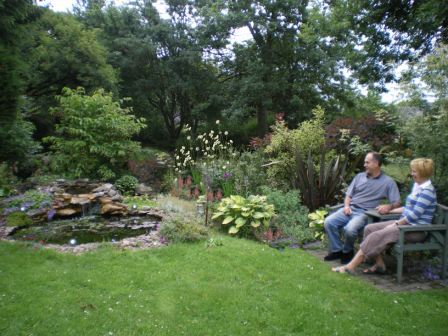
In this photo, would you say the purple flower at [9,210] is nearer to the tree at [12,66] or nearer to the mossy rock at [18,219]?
the mossy rock at [18,219]

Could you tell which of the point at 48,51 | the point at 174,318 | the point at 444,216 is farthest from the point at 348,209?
the point at 48,51

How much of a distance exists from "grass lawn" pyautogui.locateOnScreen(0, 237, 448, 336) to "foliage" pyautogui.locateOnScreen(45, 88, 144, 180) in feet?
14.0

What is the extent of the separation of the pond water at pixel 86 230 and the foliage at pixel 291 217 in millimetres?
1953

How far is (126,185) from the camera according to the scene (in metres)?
8.29

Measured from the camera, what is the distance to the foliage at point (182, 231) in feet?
16.1

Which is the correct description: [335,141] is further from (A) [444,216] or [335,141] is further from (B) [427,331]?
(B) [427,331]

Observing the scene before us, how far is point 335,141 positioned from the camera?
24.9 feet

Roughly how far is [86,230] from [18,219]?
3.33 feet

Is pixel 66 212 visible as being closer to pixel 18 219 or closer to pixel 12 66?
pixel 18 219

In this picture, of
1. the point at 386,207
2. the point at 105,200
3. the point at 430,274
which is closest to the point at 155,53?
the point at 105,200

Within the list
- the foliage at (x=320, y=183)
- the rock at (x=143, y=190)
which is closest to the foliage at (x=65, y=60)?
the rock at (x=143, y=190)

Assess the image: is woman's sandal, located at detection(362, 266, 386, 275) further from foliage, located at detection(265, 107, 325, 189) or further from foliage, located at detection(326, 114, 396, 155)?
foliage, located at detection(326, 114, 396, 155)

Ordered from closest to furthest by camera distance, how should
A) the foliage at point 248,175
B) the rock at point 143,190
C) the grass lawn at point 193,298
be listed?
1. the grass lawn at point 193,298
2. the foliage at point 248,175
3. the rock at point 143,190

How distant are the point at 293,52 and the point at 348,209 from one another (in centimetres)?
1020
